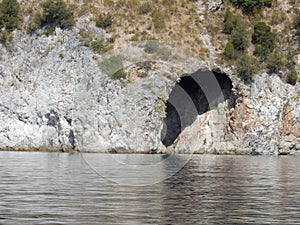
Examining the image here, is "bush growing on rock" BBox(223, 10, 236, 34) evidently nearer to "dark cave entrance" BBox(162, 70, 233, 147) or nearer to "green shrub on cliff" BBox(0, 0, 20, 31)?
"dark cave entrance" BBox(162, 70, 233, 147)

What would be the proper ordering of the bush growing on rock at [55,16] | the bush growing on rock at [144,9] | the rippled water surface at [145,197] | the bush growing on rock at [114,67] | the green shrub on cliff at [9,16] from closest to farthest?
the rippled water surface at [145,197]
the bush growing on rock at [114,67]
the bush growing on rock at [55,16]
the green shrub on cliff at [9,16]
the bush growing on rock at [144,9]

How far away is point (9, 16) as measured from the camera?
8231 centimetres

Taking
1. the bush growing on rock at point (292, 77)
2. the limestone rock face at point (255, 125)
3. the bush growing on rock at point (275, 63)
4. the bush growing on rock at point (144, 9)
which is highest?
the bush growing on rock at point (144, 9)

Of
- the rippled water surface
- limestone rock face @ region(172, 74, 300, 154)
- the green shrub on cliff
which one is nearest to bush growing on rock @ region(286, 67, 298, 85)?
limestone rock face @ region(172, 74, 300, 154)

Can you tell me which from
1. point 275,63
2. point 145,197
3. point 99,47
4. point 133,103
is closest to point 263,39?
point 275,63

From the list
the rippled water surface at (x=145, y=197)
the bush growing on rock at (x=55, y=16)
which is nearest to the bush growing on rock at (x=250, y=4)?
the bush growing on rock at (x=55, y=16)

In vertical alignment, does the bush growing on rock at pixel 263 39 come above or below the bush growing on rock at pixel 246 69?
above

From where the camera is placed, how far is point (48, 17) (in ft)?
267

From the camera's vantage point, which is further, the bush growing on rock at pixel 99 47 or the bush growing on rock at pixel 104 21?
the bush growing on rock at pixel 104 21

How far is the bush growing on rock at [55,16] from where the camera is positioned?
262 feet

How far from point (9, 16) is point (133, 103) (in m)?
21.8

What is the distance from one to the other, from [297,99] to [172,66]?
16.1 meters

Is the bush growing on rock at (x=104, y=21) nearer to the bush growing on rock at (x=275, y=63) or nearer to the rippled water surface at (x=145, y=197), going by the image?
the bush growing on rock at (x=275, y=63)

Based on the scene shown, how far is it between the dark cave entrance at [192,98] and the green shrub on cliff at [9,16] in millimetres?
21961
